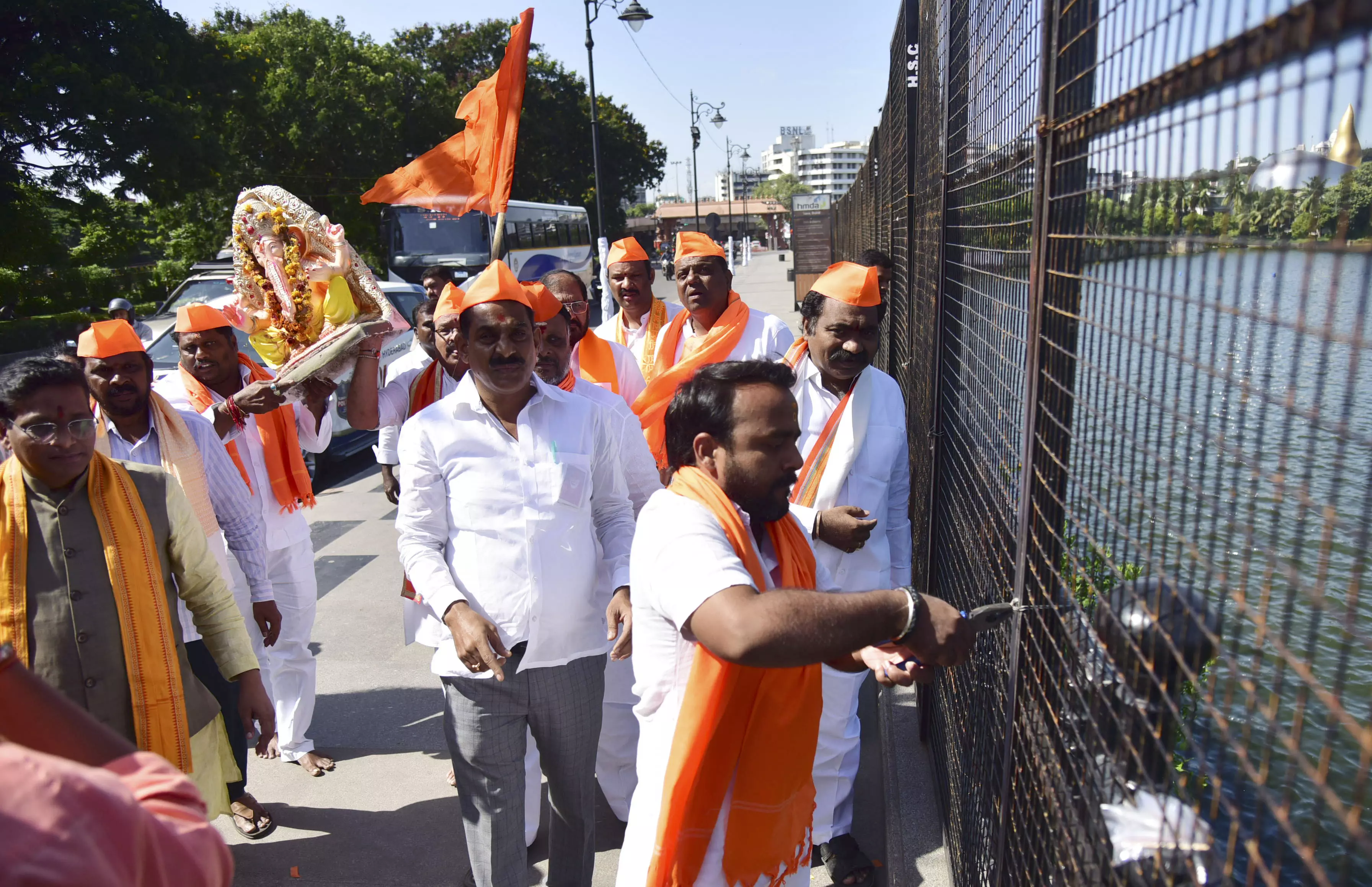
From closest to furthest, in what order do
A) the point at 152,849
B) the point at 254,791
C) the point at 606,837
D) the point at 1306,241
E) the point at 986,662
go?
the point at 1306,241
the point at 152,849
the point at 986,662
the point at 606,837
the point at 254,791

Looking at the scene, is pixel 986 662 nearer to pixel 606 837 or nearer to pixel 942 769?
pixel 942 769

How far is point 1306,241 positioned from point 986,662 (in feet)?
6.48

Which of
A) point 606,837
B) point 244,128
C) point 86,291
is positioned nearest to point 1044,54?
point 606,837

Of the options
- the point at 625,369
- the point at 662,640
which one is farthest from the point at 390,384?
the point at 662,640

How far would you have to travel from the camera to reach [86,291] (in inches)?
996

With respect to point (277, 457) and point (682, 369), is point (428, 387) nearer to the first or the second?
point (277, 457)

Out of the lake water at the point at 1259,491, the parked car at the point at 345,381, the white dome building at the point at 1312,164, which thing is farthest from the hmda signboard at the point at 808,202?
the white dome building at the point at 1312,164

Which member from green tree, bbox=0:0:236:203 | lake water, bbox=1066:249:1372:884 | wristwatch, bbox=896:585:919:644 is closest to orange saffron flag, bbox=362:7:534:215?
wristwatch, bbox=896:585:919:644

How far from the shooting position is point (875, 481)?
A: 3543 millimetres

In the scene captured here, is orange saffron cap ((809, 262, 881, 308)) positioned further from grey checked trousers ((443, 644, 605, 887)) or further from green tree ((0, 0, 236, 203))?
green tree ((0, 0, 236, 203))

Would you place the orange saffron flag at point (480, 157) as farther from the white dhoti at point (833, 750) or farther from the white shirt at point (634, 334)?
the white dhoti at point (833, 750)

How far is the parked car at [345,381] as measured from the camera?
987 centimetres

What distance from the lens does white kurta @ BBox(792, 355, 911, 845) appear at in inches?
136

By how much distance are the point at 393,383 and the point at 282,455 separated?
64cm
